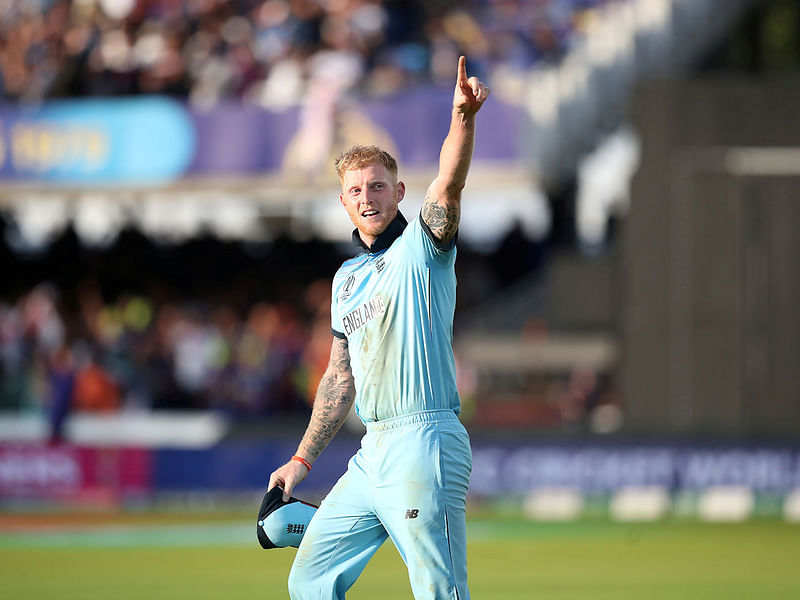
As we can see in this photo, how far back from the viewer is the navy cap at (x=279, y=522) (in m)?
5.78

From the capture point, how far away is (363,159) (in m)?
5.39

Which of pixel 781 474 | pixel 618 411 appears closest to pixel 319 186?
pixel 618 411

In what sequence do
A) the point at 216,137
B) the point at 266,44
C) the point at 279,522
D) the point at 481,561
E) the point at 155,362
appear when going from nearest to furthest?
the point at 279,522
the point at 481,561
the point at 155,362
the point at 216,137
the point at 266,44

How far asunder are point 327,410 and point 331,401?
42 millimetres

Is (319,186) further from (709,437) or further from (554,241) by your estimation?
(709,437)

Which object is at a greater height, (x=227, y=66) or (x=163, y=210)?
(x=227, y=66)

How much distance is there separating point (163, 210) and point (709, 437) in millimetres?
10339

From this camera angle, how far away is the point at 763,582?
1113 cm

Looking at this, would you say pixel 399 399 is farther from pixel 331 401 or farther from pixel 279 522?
pixel 279 522

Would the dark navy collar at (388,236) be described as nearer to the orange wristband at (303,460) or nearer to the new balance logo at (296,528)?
the orange wristband at (303,460)

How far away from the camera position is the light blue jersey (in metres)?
5.33

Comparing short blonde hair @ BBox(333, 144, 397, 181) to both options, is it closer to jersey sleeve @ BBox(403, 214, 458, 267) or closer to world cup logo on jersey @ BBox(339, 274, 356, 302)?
jersey sleeve @ BBox(403, 214, 458, 267)

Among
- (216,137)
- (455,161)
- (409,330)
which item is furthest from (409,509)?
(216,137)

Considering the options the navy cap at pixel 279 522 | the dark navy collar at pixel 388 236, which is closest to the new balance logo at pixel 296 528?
the navy cap at pixel 279 522
